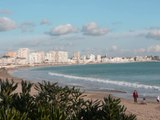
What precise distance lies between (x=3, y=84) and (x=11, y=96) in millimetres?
906

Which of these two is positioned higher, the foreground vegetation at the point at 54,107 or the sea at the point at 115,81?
the foreground vegetation at the point at 54,107

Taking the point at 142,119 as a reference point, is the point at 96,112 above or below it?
above

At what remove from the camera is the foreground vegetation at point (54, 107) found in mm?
9320

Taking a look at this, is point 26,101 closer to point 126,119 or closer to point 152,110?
point 126,119

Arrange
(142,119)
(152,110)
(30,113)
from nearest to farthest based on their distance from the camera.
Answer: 1. (30,113)
2. (142,119)
3. (152,110)

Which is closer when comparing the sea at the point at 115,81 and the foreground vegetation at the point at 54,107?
the foreground vegetation at the point at 54,107

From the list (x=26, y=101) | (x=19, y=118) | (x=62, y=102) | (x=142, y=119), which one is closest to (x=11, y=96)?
(x=26, y=101)

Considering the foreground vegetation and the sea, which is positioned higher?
the foreground vegetation

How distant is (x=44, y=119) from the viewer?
→ 8656 mm

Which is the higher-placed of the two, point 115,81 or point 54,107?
point 54,107

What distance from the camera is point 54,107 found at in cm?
1045

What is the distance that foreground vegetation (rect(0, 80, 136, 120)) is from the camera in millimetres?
9320

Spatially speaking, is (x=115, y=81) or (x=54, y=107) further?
(x=115, y=81)

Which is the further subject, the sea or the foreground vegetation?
the sea
